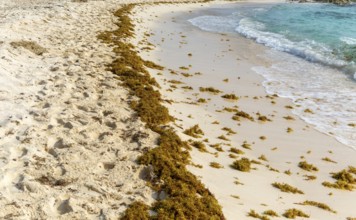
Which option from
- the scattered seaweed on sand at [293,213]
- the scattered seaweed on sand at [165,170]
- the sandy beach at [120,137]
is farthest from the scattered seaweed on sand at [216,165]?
the scattered seaweed on sand at [293,213]

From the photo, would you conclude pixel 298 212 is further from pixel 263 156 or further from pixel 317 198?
pixel 263 156

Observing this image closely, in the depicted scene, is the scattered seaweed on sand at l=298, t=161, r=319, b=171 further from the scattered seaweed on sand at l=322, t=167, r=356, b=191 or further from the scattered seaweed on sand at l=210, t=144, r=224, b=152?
the scattered seaweed on sand at l=210, t=144, r=224, b=152

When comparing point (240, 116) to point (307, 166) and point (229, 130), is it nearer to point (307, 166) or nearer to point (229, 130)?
point (229, 130)

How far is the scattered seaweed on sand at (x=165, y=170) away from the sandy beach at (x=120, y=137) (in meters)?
0.18

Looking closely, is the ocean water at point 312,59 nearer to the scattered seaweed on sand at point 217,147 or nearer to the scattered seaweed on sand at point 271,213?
the scattered seaweed on sand at point 217,147

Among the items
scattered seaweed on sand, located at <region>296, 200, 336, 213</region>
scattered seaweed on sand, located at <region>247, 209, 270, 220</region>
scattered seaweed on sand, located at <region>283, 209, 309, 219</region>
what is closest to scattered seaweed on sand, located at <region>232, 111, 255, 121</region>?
scattered seaweed on sand, located at <region>296, 200, 336, 213</region>

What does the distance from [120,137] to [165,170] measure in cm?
135

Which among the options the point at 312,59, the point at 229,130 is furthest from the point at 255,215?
the point at 312,59

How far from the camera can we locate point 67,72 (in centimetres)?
975

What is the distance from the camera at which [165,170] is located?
19.1 ft

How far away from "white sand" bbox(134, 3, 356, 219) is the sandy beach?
0.08ft

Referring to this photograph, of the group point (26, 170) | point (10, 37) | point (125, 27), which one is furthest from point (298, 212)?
point (125, 27)

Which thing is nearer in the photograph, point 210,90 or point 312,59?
point 210,90

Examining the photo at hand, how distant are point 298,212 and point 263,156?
181 cm
